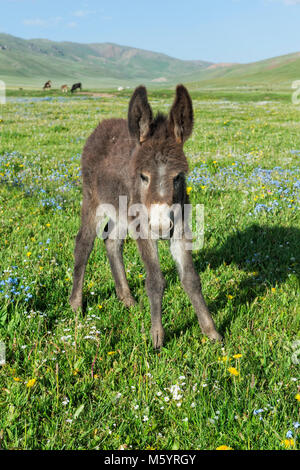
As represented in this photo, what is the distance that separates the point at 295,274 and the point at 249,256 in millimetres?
814

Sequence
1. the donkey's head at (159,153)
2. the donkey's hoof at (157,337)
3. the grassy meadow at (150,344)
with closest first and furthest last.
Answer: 1. the grassy meadow at (150,344)
2. the donkey's head at (159,153)
3. the donkey's hoof at (157,337)

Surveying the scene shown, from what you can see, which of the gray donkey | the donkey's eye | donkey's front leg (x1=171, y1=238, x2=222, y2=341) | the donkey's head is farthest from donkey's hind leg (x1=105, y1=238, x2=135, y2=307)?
the donkey's eye

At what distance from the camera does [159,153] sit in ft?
11.1

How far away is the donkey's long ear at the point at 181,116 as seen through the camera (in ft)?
11.4

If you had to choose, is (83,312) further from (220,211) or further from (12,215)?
(220,211)

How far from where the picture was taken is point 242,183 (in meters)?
9.14

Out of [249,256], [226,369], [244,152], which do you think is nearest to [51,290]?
[226,369]

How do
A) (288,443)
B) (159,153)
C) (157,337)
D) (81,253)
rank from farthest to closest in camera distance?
1. (81,253)
2. (157,337)
3. (159,153)
4. (288,443)

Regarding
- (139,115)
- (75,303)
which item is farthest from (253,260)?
(139,115)

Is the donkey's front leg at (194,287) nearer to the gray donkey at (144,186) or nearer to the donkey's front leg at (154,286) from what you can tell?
the gray donkey at (144,186)

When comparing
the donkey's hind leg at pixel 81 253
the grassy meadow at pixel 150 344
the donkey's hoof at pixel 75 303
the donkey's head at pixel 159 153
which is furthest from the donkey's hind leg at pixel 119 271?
the donkey's head at pixel 159 153

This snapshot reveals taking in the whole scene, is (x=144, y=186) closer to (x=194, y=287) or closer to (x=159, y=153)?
(x=159, y=153)

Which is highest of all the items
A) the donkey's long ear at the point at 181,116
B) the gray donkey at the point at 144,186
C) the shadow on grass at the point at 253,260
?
the donkey's long ear at the point at 181,116

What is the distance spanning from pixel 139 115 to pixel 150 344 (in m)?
2.33
